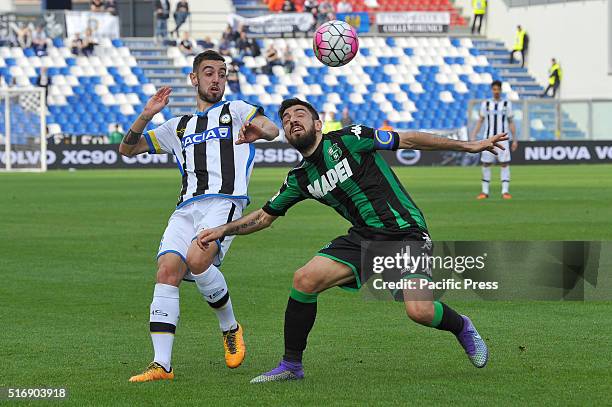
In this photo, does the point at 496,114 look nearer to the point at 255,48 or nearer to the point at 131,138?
the point at 131,138

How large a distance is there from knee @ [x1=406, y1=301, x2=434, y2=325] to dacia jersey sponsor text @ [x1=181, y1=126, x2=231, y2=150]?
1.87 metres

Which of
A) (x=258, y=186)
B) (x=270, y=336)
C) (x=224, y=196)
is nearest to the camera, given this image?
(x=224, y=196)

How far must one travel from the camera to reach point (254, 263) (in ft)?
45.1

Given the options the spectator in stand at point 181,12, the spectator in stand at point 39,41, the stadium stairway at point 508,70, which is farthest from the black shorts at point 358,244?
the stadium stairway at point 508,70

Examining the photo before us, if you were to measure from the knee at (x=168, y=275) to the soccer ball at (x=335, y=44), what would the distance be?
479 cm

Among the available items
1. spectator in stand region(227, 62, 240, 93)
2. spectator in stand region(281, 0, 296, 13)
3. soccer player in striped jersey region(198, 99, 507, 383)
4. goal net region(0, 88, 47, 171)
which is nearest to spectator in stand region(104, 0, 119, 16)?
spectator in stand region(227, 62, 240, 93)

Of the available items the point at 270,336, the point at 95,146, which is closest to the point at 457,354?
the point at 270,336

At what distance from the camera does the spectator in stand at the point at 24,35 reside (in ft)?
146

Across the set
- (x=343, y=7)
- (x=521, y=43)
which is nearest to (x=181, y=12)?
(x=343, y=7)

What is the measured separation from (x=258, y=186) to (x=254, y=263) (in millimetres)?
14213

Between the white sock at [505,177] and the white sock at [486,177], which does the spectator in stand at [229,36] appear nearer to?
the white sock at [505,177]

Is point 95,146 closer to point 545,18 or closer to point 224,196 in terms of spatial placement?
point 545,18

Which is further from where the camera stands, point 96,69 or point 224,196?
point 96,69

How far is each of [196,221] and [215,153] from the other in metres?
0.48
